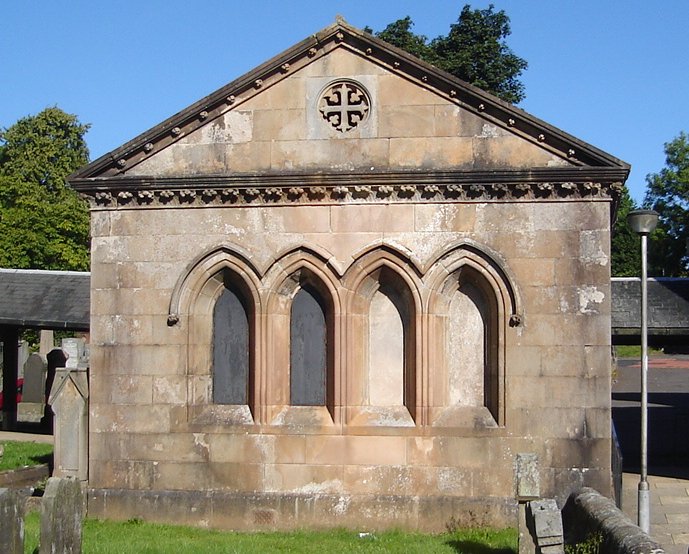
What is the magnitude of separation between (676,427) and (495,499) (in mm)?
11325

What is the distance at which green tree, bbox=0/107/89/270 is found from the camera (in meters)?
41.6

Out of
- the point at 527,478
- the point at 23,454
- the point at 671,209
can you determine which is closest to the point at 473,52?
the point at 671,209

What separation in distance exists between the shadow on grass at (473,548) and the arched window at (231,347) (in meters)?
3.86

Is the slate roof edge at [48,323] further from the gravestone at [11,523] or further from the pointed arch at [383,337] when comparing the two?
the gravestone at [11,523]

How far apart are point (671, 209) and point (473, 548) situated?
50264 mm

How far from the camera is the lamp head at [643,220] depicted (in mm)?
13508

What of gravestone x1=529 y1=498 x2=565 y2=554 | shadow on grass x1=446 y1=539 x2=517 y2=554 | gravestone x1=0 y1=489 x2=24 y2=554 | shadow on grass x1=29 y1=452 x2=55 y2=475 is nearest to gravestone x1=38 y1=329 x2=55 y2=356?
shadow on grass x1=29 y1=452 x2=55 y2=475

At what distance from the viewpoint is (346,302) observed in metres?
14.1

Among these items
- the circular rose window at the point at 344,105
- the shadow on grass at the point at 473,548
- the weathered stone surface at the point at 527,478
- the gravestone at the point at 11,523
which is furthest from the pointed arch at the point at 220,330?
the weathered stone surface at the point at 527,478

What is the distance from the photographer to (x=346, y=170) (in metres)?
14.0

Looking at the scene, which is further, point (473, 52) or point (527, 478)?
point (473, 52)

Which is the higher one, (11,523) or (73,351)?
(73,351)

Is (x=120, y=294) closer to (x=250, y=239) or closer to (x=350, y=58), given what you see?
(x=250, y=239)

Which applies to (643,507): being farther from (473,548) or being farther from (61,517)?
(61,517)
